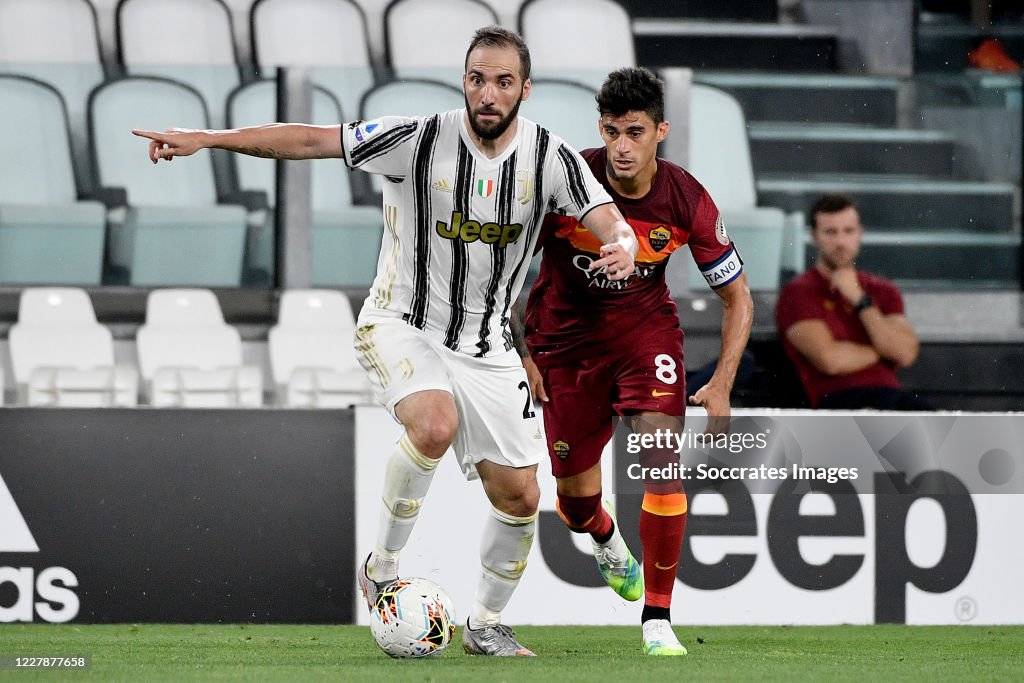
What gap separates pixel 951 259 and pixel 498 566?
4688 millimetres

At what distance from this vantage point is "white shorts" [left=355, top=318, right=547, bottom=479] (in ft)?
17.1

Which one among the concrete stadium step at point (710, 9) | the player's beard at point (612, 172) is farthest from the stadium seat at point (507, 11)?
the player's beard at point (612, 172)

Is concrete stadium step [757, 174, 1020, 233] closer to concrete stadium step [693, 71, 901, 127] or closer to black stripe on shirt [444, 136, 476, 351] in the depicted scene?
concrete stadium step [693, 71, 901, 127]

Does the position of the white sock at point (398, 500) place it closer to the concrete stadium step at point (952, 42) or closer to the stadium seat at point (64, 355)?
the stadium seat at point (64, 355)

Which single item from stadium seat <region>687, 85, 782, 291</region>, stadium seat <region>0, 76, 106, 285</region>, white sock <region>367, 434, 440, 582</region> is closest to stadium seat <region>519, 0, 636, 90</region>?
stadium seat <region>687, 85, 782, 291</region>

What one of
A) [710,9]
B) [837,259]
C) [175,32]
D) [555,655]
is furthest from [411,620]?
[710,9]

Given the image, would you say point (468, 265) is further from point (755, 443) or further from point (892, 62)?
point (892, 62)

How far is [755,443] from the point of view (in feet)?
24.1

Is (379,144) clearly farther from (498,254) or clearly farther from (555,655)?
(555,655)

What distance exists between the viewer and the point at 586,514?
614cm

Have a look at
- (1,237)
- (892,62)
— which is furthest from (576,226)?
(892,62)

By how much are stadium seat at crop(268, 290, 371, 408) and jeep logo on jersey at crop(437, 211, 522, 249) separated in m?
2.46

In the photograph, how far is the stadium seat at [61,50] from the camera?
8.34 meters

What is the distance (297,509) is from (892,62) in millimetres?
5771
